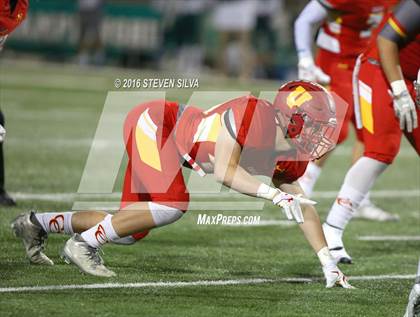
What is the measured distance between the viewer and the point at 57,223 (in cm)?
570

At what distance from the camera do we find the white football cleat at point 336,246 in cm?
646

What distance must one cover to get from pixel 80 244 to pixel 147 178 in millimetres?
498

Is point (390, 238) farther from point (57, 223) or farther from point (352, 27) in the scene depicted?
point (57, 223)

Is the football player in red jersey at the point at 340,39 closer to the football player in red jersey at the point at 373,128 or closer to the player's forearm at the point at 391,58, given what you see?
the football player in red jersey at the point at 373,128

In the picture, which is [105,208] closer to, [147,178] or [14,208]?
[14,208]

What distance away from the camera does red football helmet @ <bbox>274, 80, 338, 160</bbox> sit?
17.2ft

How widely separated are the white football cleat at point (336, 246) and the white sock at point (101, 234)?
1.63m

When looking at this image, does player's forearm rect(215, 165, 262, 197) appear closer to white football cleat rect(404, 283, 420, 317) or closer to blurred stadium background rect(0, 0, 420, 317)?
blurred stadium background rect(0, 0, 420, 317)

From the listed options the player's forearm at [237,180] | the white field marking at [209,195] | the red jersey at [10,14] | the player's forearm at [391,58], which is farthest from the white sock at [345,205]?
the white field marking at [209,195]

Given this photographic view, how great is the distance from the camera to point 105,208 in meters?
7.88

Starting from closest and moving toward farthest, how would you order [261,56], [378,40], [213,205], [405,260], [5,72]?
[378,40] < [405,260] < [213,205] < [5,72] < [261,56]

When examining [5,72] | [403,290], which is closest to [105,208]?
[403,290]

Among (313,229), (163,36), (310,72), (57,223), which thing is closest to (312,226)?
(313,229)

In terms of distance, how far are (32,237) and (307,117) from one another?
5.54ft
